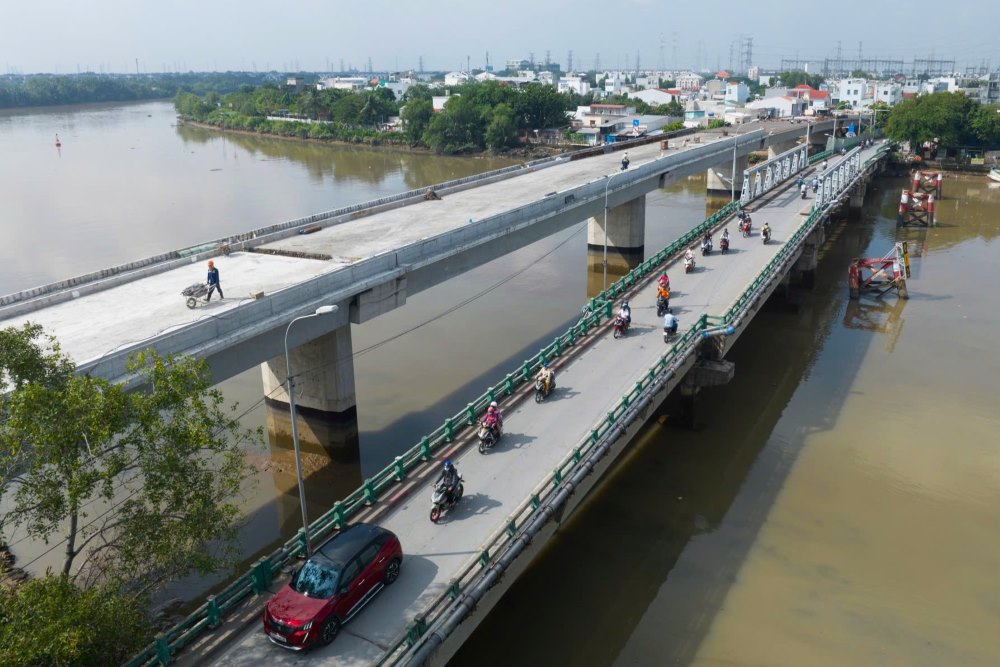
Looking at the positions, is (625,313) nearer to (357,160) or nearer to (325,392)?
(325,392)

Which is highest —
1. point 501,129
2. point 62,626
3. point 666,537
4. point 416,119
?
point 416,119

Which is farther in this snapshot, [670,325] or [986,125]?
[986,125]

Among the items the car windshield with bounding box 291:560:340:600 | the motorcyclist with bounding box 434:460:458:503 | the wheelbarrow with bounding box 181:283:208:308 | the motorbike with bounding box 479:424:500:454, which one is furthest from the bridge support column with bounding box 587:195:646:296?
the car windshield with bounding box 291:560:340:600

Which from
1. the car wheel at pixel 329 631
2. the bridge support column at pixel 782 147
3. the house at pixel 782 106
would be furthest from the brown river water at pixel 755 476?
the house at pixel 782 106

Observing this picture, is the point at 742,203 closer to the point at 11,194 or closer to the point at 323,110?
the point at 11,194

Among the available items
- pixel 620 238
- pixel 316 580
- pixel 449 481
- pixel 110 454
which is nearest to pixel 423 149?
pixel 620 238

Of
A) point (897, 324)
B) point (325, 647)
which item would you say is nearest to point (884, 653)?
point (325, 647)
